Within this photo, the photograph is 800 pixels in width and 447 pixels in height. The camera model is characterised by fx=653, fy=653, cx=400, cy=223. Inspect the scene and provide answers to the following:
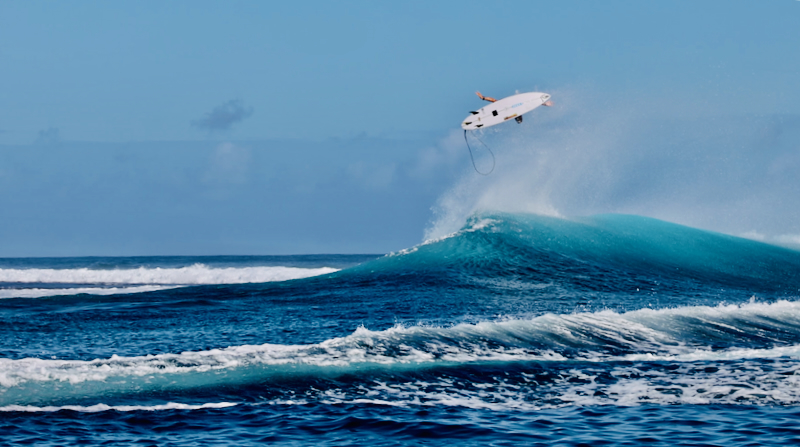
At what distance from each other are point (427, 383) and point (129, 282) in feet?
98.9

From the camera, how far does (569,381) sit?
25.7 ft

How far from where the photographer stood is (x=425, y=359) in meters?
9.00

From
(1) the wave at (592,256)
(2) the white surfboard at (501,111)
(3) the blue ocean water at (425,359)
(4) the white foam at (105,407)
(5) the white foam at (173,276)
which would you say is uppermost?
(2) the white surfboard at (501,111)

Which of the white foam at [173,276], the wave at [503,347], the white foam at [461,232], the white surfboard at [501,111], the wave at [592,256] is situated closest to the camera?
the wave at [503,347]

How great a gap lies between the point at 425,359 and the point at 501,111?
947cm

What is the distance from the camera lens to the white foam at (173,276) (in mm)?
32031

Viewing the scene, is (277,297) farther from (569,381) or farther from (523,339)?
(569,381)

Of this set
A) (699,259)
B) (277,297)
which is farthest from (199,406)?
(699,259)

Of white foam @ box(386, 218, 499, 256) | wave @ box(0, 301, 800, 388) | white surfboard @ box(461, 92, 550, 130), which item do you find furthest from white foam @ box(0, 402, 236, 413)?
white foam @ box(386, 218, 499, 256)

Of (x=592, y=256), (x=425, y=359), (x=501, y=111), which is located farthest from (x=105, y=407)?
(x=592, y=256)

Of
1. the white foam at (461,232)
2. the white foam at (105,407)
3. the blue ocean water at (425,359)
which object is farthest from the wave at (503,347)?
the white foam at (461,232)

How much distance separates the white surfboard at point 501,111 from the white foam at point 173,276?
48.7 ft

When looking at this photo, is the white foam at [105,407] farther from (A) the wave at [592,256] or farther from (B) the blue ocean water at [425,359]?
(A) the wave at [592,256]

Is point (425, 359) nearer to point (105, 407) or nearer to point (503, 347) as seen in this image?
point (503, 347)
